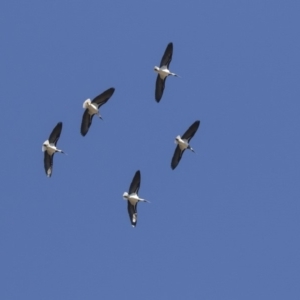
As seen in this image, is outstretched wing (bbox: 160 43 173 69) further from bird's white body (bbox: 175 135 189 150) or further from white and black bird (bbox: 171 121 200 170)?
bird's white body (bbox: 175 135 189 150)

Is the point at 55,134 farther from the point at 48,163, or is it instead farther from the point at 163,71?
the point at 163,71

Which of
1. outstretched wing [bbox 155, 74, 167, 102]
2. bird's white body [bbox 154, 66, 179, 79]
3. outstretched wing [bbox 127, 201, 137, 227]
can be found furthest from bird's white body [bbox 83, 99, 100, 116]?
outstretched wing [bbox 127, 201, 137, 227]

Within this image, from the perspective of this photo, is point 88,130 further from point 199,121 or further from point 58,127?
point 199,121

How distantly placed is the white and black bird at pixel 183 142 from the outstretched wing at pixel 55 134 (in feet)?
20.0

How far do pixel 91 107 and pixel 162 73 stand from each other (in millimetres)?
4025

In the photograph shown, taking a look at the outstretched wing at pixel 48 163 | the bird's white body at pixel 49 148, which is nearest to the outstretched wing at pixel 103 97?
the bird's white body at pixel 49 148

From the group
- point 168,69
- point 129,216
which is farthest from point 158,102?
point 129,216

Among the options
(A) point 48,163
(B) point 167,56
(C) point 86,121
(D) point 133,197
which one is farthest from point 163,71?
(A) point 48,163

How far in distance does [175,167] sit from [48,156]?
6.44 metres

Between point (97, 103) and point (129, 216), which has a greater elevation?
point (97, 103)

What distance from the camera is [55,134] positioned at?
2458 inches

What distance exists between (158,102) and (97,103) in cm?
305

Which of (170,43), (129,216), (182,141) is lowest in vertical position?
(129,216)

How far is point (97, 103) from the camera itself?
6250cm
